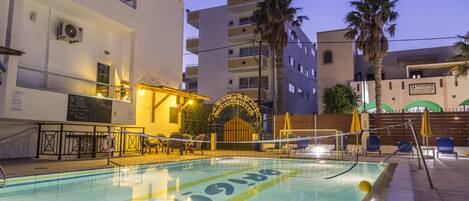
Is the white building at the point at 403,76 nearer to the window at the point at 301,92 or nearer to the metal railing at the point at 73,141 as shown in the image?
the window at the point at 301,92

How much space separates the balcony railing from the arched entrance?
5.89m

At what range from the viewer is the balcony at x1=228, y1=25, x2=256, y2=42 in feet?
98.4

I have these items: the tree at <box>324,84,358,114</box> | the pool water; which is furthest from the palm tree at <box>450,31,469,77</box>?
the pool water

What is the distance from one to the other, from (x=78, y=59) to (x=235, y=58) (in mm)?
Result: 17126

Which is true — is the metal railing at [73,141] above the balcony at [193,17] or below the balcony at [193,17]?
below

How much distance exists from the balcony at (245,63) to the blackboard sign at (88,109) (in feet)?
54.1

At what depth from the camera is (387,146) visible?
63.6 feet

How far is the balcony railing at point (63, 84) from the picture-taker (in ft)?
39.7

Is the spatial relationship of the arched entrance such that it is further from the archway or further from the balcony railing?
the archway

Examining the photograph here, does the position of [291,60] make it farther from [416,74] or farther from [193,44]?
[416,74]

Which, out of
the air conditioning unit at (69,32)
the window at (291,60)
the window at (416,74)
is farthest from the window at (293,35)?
the air conditioning unit at (69,32)

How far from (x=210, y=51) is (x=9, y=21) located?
22.3 meters

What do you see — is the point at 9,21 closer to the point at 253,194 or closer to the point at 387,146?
the point at 253,194

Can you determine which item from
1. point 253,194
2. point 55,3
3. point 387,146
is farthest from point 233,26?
point 253,194
